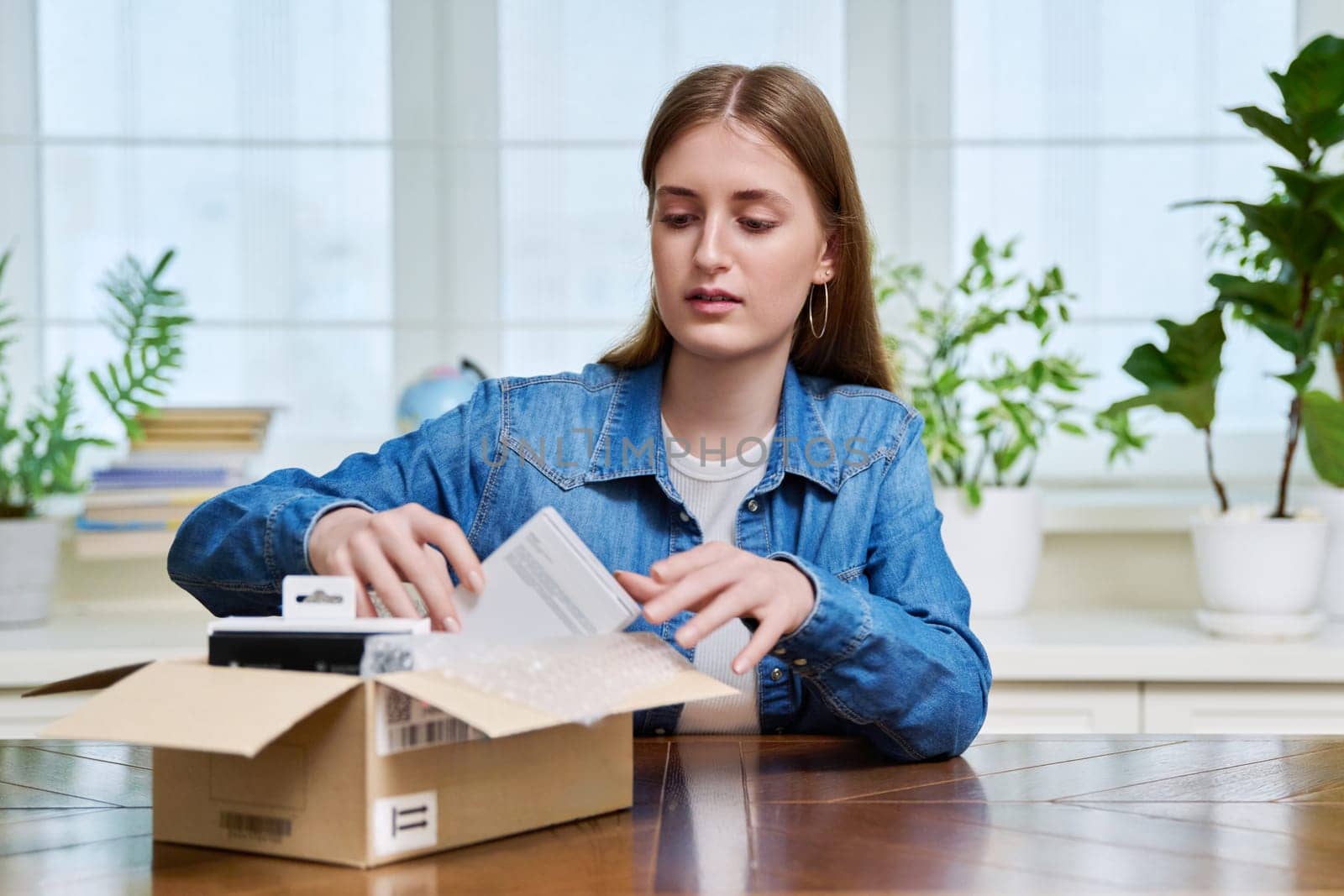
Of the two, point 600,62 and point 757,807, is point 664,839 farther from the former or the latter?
point 600,62

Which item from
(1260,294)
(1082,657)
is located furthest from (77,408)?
(1260,294)

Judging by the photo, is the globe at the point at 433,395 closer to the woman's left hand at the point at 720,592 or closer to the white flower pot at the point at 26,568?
the white flower pot at the point at 26,568

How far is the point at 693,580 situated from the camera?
87cm

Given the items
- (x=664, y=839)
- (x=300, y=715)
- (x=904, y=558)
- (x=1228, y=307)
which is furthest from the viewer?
(x=1228, y=307)

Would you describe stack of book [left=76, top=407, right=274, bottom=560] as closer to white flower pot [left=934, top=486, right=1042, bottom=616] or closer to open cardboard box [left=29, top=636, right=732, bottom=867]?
white flower pot [left=934, top=486, right=1042, bottom=616]

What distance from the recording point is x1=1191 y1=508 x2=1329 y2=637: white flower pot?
2.02 meters

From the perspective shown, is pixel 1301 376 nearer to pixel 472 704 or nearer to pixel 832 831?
pixel 832 831

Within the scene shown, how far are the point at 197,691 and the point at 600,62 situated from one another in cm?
199

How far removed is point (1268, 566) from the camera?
2.02m

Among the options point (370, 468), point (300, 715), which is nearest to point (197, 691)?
point (300, 715)

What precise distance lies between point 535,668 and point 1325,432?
158cm

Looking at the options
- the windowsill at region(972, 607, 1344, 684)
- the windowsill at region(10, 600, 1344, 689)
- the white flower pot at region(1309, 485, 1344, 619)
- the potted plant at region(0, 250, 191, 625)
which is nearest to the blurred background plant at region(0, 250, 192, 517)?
the potted plant at region(0, 250, 191, 625)

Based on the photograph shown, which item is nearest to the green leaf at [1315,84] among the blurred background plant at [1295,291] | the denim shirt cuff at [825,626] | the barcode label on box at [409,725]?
the blurred background plant at [1295,291]

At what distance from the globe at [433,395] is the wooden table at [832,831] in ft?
3.99
